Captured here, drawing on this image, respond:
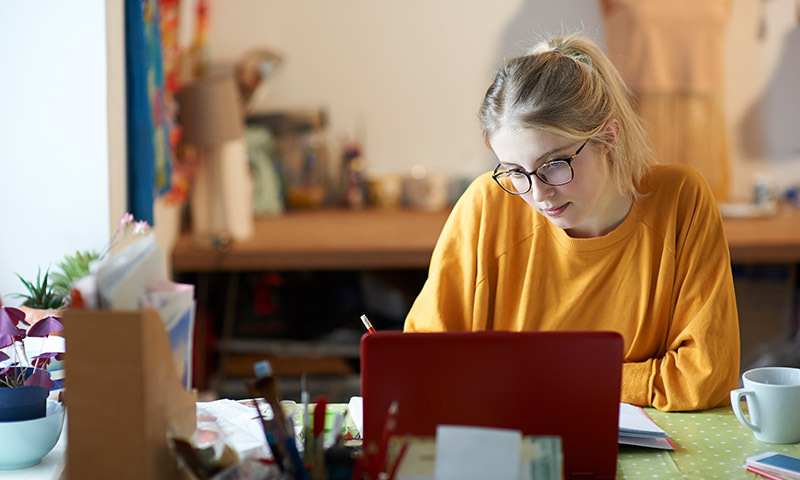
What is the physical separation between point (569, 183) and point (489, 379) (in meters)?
0.50

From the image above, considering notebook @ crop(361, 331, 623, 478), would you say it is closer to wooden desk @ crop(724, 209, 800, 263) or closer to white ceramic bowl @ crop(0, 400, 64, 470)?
white ceramic bowl @ crop(0, 400, 64, 470)

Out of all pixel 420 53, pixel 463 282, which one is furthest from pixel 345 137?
pixel 463 282

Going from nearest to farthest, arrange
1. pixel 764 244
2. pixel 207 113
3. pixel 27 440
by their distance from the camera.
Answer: pixel 27 440, pixel 764 244, pixel 207 113

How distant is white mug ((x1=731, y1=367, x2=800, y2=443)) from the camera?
106 cm

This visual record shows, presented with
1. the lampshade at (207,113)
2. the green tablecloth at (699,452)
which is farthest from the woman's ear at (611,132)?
the lampshade at (207,113)

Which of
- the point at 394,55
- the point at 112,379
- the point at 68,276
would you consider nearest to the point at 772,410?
the point at 112,379

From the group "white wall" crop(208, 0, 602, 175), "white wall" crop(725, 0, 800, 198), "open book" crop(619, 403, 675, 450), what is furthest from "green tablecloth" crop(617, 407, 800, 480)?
"white wall" crop(725, 0, 800, 198)

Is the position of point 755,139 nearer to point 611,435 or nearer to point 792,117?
point 792,117

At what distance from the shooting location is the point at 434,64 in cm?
342

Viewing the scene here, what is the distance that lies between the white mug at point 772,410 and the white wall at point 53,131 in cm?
138

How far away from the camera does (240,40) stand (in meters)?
3.37

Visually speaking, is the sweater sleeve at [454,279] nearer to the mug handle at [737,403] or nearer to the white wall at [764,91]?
the mug handle at [737,403]

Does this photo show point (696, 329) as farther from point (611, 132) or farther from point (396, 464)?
point (396, 464)

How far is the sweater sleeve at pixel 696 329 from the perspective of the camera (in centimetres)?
123
